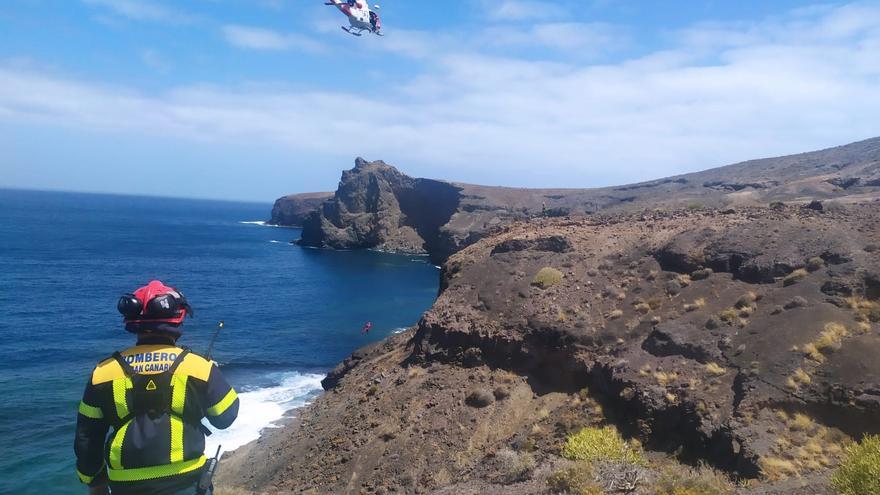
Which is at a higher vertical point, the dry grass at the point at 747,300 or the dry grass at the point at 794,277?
the dry grass at the point at 794,277

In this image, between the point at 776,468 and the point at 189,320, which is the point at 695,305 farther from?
the point at 189,320

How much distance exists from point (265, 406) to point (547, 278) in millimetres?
17475

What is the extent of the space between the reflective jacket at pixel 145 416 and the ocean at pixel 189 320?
74.1 feet

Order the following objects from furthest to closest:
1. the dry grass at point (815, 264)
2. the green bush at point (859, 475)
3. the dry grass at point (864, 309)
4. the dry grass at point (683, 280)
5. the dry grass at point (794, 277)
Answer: the dry grass at point (683, 280)
the dry grass at point (815, 264)
the dry grass at point (794, 277)
the dry grass at point (864, 309)
the green bush at point (859, 475)

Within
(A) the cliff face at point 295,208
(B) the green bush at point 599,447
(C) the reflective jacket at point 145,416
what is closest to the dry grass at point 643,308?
(B) the green bush at point 599,447

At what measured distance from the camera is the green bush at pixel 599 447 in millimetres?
13898

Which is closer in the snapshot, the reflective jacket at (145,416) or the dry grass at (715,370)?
the reflective jacket at (145,416)

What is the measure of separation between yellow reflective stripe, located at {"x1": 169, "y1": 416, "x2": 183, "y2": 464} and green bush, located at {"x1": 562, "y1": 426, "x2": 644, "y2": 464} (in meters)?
11.2

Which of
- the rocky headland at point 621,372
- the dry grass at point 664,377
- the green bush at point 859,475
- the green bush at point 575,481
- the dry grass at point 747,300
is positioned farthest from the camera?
the dry grass at point 747,300

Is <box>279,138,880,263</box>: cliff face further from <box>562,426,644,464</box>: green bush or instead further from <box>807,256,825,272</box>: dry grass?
<box>562,426,644,464</box>: green bush

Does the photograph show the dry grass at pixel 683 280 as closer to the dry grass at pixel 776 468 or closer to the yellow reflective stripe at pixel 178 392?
the dry grass at pixel 776 468

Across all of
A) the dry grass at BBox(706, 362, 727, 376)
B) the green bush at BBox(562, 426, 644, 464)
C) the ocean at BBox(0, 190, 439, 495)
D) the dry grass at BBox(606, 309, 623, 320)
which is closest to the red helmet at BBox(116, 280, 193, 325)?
the green bush at BBox(562, 426, 644, 464)

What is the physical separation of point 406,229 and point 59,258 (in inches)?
2521

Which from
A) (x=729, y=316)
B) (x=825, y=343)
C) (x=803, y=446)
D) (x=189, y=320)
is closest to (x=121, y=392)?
(x=803, y=446)
